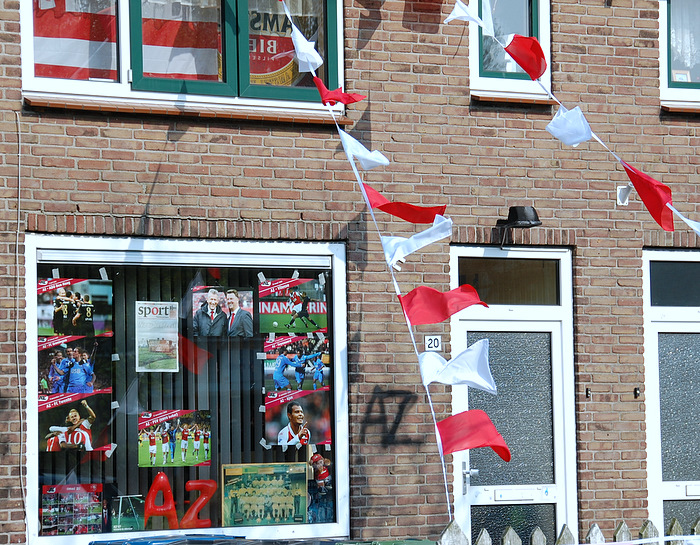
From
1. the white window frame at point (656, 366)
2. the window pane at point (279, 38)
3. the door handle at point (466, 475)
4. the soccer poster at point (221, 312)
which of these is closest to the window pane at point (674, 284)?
the white window frame at point (656, 366)

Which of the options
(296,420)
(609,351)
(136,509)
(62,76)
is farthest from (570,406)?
(62,76)

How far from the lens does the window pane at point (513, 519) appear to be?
7605 mm

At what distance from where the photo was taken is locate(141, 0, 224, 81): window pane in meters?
7.19

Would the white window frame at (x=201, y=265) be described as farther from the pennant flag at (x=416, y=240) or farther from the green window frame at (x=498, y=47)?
the green window frame at (x=498, y=47)

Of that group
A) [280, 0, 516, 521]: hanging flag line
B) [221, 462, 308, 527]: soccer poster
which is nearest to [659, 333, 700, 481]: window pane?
[280, 0, 516, 521]: hanging flag line

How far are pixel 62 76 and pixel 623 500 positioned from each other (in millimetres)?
5075

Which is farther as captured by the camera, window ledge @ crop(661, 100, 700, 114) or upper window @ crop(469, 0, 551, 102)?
window ledge @ crop(661, 100, 700, 114)

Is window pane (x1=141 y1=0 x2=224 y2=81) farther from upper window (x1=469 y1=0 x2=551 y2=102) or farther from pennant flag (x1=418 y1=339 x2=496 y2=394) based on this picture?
pennant flag (x1=418 y1=339 x2=496 y2=394)

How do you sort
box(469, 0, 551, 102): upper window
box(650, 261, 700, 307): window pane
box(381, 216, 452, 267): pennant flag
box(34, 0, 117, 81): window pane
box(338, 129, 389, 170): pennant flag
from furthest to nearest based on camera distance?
box(650, 261, 700, 307): window pane < box(469, 0, 551, 102): upper window < box(34, 0, 117, 81): window pane < box(338, 129, 389, 170): pennant flag < box(381, 216, 452, 267): pennant flag

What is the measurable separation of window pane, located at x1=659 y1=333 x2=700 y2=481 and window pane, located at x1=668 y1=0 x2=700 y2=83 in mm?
2110

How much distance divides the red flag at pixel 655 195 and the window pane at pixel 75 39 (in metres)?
3.55

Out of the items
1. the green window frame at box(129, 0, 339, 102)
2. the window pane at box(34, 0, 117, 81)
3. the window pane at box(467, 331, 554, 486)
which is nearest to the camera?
the window pane at box(34, 0, 117, 81)

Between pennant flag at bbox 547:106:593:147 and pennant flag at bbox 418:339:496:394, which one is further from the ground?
pennant flag at bbox 547:106:593:147

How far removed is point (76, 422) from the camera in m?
6.82
